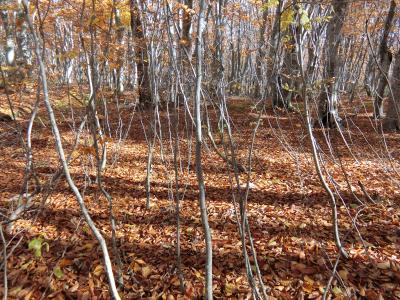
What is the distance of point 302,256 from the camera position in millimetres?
2691

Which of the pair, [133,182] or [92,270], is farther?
[133,182]

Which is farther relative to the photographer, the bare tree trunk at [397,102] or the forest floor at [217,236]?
the bare tree trunk at [397,102]

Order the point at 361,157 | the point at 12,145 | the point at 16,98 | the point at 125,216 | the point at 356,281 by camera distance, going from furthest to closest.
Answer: the point at 16,98
the point at 12,145
the point at 361,157
the point at 125,216
the point at 356,281

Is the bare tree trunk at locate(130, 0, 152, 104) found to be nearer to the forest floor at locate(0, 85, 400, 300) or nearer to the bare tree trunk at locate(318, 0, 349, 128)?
the forest floor at locate(0, 85, 400, 300)

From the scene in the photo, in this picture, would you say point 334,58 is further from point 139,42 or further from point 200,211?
point 200,211

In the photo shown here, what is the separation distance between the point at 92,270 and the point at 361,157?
4.74 metres

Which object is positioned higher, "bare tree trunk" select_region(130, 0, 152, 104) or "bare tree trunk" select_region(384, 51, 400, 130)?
"bare tree trunk" select_region(130, 0, 152, 104)

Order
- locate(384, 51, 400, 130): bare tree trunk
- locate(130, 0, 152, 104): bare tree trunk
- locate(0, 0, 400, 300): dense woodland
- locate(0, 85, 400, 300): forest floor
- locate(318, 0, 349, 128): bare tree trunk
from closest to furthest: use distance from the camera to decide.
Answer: locate(0, 0, 400, 300): dense woodland, locate(0, 85, 400, 300): forest floor, locate(318, 0, 349, 128): bare tree trunk, locate(130, 0, 152, 104): bare tree trunk, locate(384, 51, 400, 130): bare tree trunk

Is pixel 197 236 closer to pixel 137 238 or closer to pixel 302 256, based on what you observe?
pixel 137 238

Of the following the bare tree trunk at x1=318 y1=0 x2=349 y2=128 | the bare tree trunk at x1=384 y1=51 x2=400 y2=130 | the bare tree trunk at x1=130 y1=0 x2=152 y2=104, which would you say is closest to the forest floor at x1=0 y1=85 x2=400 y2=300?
the bare tree trunk at x1=318 y1=0 x2=349 y2=128

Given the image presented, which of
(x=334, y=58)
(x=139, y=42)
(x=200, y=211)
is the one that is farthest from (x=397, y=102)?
(x=200, y=211)

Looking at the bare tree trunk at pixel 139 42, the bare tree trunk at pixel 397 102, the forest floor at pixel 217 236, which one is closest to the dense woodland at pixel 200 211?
the forest floor at pixel 217 236

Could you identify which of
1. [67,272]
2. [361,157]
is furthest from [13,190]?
[361,157]

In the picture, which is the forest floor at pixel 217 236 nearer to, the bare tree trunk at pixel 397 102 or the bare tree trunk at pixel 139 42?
the bare tree trunk at pixel 139 42
